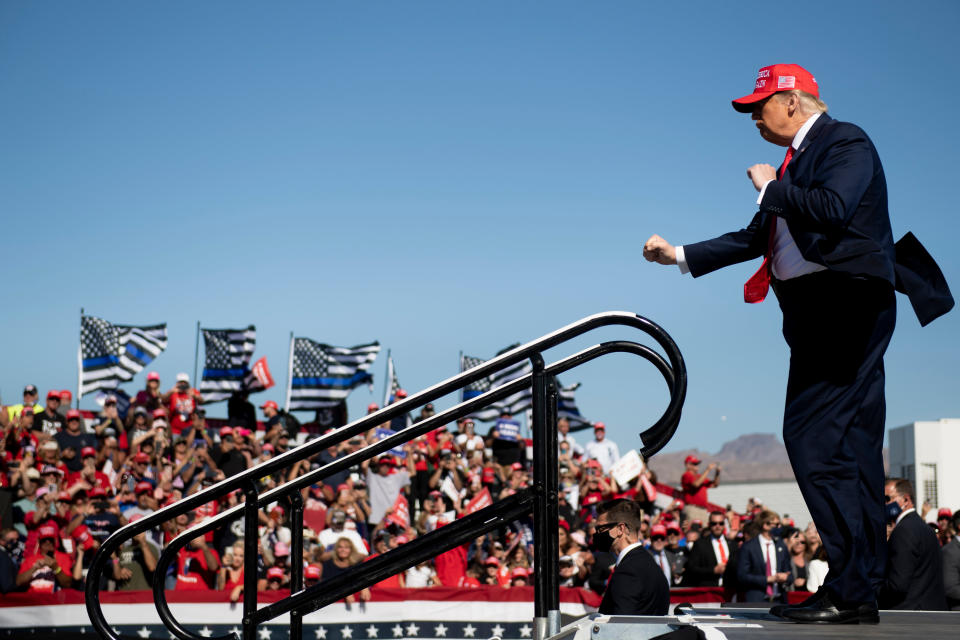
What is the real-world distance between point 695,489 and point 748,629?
13.2 meters

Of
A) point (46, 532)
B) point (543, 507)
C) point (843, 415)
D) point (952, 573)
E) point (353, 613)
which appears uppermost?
point (843, 415)

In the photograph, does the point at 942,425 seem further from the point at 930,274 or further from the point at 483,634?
the point at 930,274

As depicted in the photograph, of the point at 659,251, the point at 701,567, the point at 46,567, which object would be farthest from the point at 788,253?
the point at 46,567

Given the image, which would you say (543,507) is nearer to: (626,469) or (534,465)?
(534,465)

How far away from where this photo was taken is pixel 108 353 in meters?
20.7

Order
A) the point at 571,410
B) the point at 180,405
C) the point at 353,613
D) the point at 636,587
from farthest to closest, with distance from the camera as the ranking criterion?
the point at 571,410 → the point at 180,405 → the point at 353,613 → the point at 636,587

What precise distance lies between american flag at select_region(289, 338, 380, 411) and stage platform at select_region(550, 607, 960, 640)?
18583mm

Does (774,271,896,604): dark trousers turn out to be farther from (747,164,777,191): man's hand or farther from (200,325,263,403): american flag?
(200,325,263,403): american flag

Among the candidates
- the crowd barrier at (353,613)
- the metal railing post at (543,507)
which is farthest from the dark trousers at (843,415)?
the crowd barrier at (353,613)

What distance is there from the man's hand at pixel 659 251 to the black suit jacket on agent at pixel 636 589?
249 centimetres

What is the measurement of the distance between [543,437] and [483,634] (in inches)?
350

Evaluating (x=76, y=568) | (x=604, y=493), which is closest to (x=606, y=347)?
(x=76, y=568)

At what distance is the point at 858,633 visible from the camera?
11.7 feet

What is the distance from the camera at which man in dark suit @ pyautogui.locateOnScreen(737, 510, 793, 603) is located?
11.7 meters
